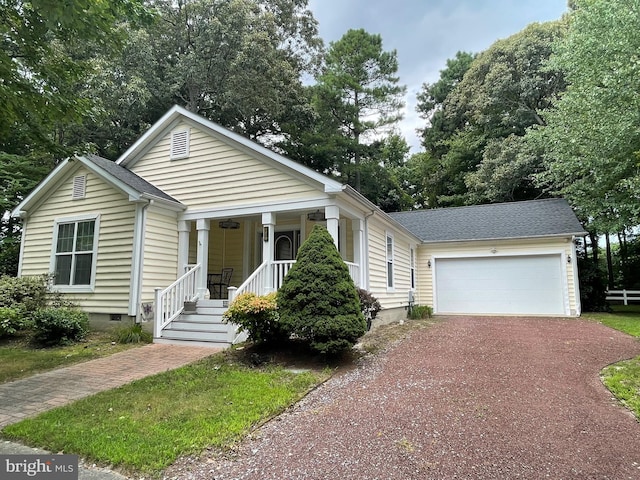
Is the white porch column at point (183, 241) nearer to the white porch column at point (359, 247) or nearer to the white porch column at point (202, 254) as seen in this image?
the white porch column at point (202, 254)

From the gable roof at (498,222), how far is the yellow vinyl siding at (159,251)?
9.74m

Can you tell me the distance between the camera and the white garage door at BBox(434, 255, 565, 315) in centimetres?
1410

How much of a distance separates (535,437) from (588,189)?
15.6 meters

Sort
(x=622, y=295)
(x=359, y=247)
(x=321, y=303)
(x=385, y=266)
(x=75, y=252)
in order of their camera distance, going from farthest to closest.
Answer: (x=622, y=295) → (x=385, y=266) → (x=75, y=252) → (x=359, y=247) → (x=321, y=303)

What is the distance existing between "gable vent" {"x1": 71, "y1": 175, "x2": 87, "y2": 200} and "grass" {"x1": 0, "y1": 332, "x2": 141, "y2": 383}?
12.2 feet

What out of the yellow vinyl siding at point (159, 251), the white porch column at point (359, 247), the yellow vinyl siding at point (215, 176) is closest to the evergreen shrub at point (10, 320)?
the yellow vinyl siding at point (159, 251)

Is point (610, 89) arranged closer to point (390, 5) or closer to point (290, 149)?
point (390, 5)

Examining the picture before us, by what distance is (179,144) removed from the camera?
10.9 metres

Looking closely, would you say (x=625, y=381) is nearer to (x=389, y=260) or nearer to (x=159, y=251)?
(x=389, y=260)

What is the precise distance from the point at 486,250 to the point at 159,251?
11544 mm

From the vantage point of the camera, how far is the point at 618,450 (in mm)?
3369

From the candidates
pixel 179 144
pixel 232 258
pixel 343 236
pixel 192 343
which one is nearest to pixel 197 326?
pixel 192 343

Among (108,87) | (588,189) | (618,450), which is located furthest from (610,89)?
(108,87)

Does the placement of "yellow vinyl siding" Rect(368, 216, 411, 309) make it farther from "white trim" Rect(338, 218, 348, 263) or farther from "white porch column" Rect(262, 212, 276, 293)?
"white porch column" Rect(262, 212, 276, 293)
